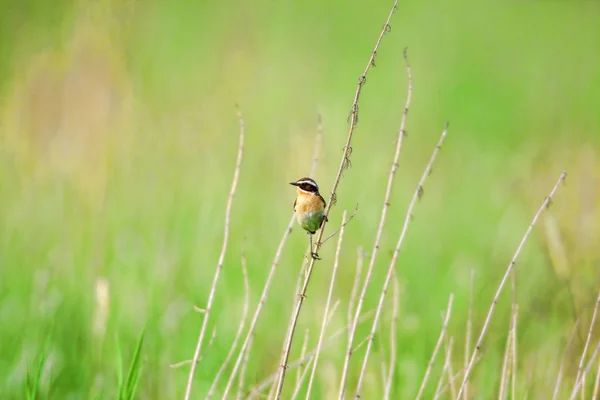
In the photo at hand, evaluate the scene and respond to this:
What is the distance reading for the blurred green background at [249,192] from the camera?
14.2 ft

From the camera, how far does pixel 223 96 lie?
8.32m

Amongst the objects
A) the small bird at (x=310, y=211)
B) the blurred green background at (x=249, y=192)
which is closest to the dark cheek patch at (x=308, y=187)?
the small bird at (x=310, y=211)

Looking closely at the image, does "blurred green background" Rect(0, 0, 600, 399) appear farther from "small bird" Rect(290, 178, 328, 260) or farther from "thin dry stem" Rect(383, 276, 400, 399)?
"thin dry stem" Rect(383, 276, 400, 399)

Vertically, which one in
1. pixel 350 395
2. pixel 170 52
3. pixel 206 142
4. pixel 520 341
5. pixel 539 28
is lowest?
pixel 350 395

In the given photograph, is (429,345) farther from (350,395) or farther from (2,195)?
(2,195)

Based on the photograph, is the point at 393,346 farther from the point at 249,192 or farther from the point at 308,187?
the point at 249,192

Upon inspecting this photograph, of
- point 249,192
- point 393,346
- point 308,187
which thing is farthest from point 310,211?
point 249,192

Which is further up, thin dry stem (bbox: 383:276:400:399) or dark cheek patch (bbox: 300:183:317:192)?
dark cheek patch (bbox: 300:183:317:192)

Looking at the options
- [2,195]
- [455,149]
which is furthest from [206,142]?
[455,149]

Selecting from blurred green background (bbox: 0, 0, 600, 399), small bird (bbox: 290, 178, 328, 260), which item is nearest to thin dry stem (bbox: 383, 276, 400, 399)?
small bird (bbox: 290, 178, 328, 260)

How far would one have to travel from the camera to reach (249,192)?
255 inches

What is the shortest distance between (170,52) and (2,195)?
15.7 ft

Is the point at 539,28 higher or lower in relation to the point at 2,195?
higher

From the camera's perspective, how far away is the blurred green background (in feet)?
14.2
